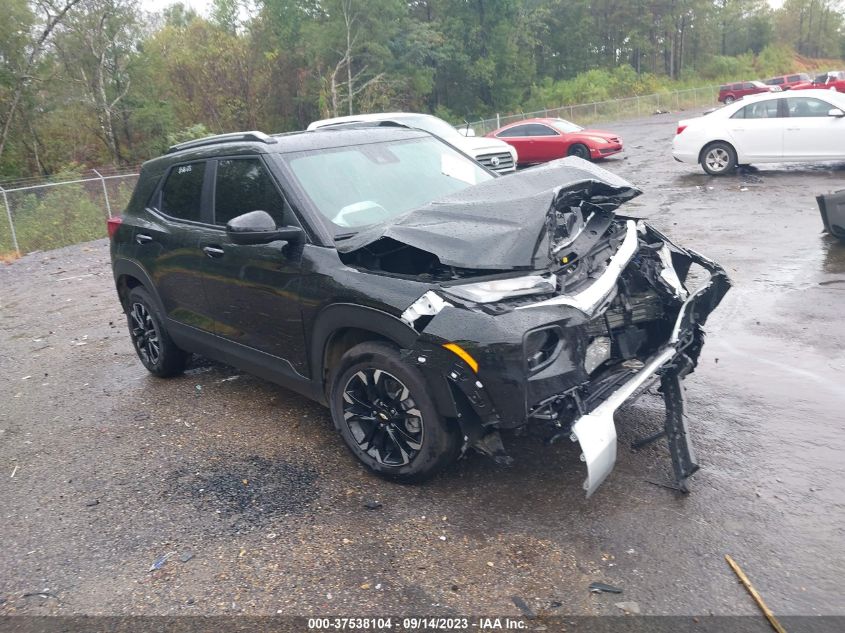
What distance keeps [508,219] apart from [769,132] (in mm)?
12857

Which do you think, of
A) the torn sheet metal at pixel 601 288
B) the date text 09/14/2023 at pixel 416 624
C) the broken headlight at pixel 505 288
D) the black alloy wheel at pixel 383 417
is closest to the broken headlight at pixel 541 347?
the torn sheet metal at pixel 601 288

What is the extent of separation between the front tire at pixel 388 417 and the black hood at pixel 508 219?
2.06ft

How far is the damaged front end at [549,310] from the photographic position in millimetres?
3426

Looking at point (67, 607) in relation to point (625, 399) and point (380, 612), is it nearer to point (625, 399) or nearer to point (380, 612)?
point (380, 612)

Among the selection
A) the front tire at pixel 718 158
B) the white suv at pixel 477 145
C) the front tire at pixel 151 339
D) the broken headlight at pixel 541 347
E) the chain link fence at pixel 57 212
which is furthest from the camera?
the front tire at pixel 718 158

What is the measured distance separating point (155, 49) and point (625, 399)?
40.3m

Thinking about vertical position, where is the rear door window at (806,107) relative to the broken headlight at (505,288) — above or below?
above

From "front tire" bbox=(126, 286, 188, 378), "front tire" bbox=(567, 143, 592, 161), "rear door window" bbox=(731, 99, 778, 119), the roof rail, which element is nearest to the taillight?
"front tire" bbox=(126, 286, 188, 378)

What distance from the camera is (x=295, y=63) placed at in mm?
43594

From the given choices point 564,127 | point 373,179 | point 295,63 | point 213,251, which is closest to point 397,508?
point 373,179

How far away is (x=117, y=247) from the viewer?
627cm

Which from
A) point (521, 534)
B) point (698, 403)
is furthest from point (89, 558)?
point (698, 403)

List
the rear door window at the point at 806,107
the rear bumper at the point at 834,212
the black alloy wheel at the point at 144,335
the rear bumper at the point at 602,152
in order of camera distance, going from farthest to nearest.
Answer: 1. the rear bumper at the point at 602,152
2. the rear door window at the point at 806,107
3. the rear bumper at the point at 834,212
4. the black alloy wheel at the point at 144,335

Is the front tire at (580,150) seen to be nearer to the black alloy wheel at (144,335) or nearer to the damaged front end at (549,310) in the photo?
the black alloy wheel at (144,335)
